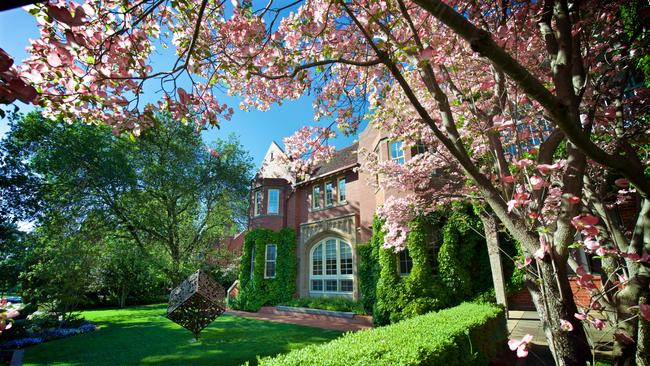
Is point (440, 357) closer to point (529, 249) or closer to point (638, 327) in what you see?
point (529, 249)

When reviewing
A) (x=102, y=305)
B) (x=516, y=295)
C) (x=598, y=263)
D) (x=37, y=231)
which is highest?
(x=37, y=231)

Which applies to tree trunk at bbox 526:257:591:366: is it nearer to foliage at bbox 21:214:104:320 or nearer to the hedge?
the hedge

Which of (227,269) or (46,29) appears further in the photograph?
(227,269)

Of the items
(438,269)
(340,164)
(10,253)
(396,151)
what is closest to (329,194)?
(340,164)

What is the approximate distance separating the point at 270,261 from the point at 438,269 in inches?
458

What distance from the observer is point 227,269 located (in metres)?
25.8

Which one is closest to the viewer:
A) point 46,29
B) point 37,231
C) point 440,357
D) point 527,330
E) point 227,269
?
point 46,29

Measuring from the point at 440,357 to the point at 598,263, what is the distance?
11582mm

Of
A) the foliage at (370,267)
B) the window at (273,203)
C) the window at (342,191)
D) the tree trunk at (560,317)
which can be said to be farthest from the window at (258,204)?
the tree trunk at (560,317)

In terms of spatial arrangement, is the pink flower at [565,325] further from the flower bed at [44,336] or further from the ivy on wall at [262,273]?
the ivy on wall at [262,273]

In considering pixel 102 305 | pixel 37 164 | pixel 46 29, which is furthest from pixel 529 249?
pixel 102 305

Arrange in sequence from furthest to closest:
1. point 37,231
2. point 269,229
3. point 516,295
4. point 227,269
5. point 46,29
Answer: point 227,269 → point 269,229 → point 37,231 → point 516,295 → point 46,29

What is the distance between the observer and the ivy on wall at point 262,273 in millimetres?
18531

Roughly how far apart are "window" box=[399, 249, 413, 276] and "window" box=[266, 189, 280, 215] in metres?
10.3
